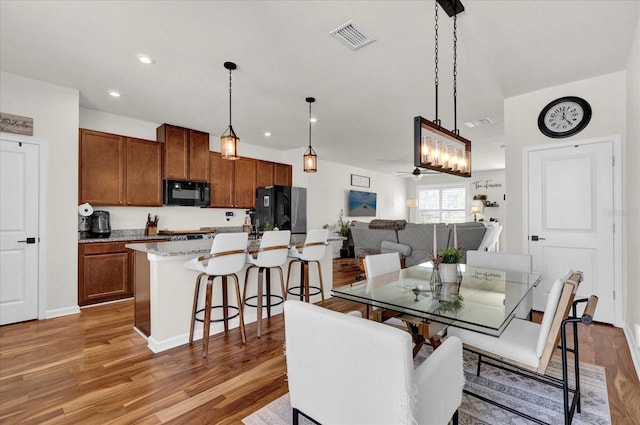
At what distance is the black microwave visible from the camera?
468 cm

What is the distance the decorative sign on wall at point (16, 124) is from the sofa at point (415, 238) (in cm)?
493

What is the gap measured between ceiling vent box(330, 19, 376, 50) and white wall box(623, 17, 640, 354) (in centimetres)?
203

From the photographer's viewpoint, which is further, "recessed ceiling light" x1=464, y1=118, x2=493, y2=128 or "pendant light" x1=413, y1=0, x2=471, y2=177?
"recessed ceiling light" x1=464, y1=118, x2=493, y2=128

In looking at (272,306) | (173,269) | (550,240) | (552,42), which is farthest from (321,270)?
(552,42)

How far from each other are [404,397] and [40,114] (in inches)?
177

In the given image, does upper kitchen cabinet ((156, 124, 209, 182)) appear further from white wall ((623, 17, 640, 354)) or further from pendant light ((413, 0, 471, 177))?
white wall ((623, 17, 640, 354))

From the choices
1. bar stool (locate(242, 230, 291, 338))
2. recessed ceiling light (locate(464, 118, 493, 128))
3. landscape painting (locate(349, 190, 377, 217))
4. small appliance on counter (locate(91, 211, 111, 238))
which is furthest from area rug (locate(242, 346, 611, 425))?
landscape painting (locate(349, 190, 377, 217))

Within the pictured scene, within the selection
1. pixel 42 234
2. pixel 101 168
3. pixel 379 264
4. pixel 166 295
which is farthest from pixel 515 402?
pixel 101 168

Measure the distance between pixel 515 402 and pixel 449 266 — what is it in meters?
0.88

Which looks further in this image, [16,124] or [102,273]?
[102,273]

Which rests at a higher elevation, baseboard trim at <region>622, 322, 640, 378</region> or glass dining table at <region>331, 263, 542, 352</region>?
glass dining table at <region>331, 263, 542, 352</region>

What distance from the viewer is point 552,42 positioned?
8.45 feet

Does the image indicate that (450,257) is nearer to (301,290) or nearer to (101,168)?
(301,290)

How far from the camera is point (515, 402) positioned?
1.88m
